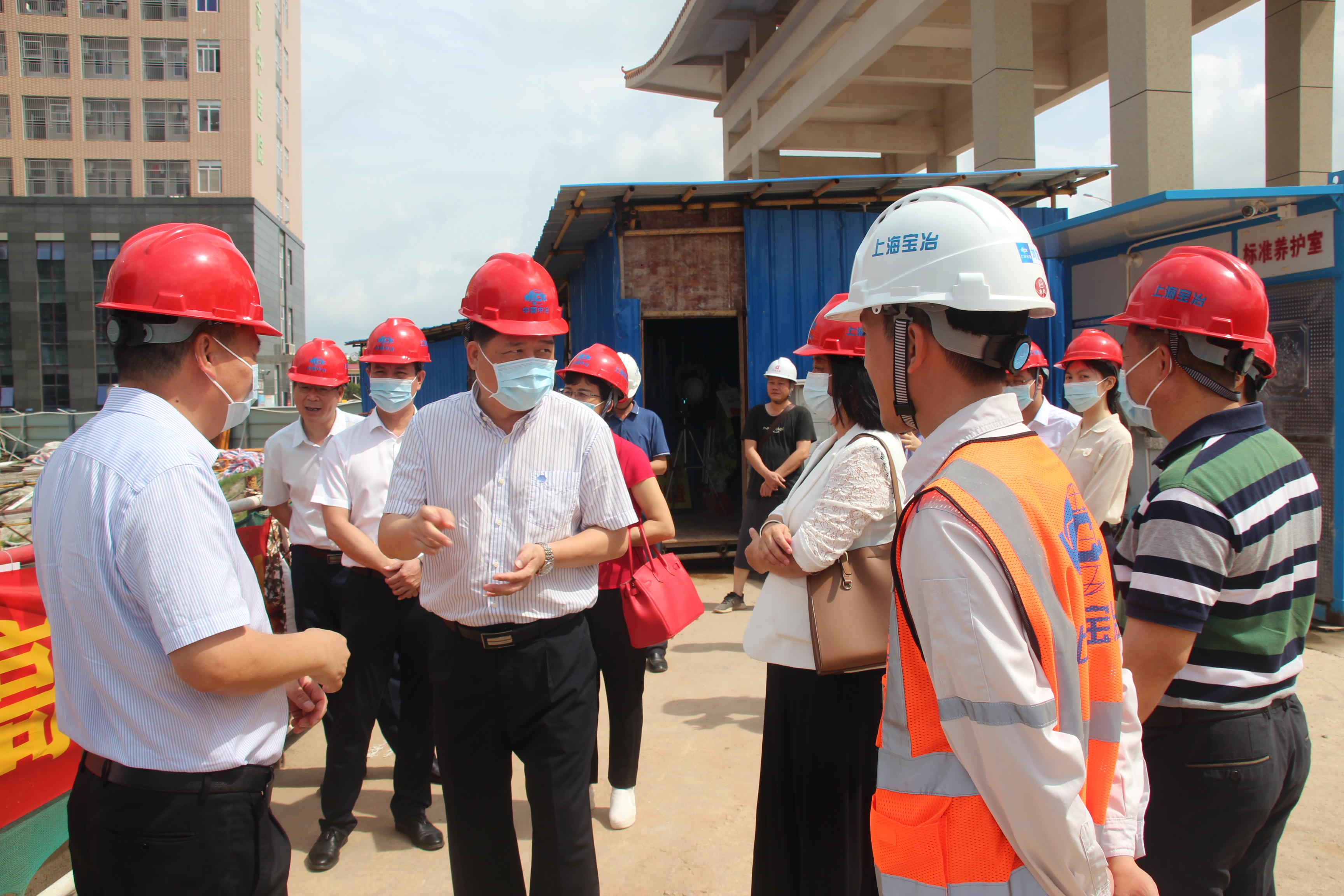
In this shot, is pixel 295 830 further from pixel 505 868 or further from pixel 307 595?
pixel 505 868

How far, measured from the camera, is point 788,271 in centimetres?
869

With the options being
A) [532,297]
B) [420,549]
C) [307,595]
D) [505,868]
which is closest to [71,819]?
[420,549]

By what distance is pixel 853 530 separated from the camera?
7.34 feet

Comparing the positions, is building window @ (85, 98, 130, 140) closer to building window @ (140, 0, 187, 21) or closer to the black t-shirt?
building window @ (140, 0, 187, 21)

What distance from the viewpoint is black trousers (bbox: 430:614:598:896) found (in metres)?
2.41

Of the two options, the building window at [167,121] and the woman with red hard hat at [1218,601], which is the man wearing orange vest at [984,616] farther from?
the building window at [167,121]

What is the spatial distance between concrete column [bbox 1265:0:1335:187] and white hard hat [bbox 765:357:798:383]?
674 centimetres

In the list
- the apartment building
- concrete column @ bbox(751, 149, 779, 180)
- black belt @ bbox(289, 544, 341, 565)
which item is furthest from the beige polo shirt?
the apartment building

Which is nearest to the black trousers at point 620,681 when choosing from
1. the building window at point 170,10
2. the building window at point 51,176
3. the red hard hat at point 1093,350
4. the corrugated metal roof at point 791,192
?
the red hard hat at point 1093,350

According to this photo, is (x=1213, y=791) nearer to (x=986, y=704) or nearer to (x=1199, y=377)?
(x=1199, y=377)

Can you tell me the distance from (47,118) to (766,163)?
152 ft

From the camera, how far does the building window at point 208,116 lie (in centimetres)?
4275

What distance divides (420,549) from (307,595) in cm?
181

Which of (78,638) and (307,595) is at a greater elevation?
(78,638)
